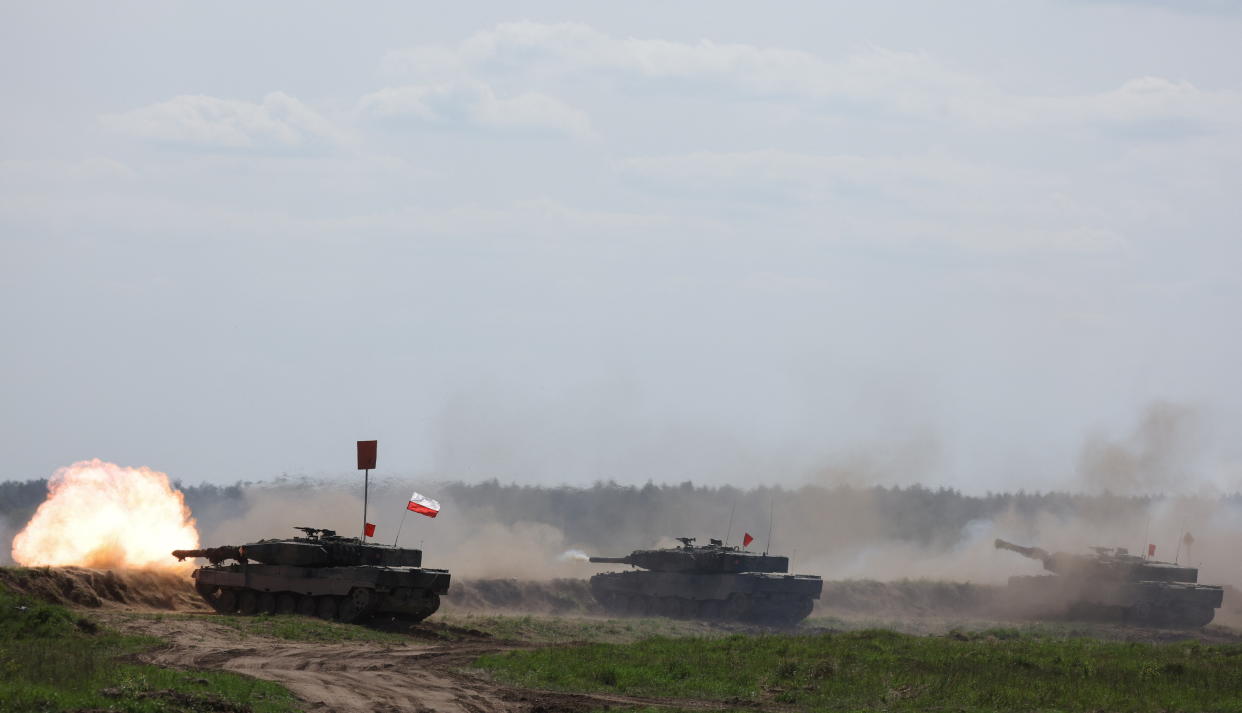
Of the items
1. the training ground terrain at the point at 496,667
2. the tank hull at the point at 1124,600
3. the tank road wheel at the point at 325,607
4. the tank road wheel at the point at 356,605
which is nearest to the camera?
the training ground terrain at the point at 496,667

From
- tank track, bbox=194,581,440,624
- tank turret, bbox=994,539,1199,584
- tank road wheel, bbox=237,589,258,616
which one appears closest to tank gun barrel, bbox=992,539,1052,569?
tank turret, bbox=994,539,1199,584

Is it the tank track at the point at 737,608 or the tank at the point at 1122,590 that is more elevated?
the tank at the point at 1122,590

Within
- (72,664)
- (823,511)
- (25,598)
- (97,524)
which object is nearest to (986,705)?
(72,664)

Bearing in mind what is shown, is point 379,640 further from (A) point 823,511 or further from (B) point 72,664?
(A) point 823,511

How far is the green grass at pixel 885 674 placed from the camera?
26516mm

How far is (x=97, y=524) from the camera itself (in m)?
42.8

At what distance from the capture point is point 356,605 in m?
38.8

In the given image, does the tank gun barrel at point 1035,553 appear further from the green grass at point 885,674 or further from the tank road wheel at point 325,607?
the tank road wheel at point 325,607

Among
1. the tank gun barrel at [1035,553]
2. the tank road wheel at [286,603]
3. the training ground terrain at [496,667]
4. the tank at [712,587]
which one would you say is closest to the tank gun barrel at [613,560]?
the tank at [712,587]

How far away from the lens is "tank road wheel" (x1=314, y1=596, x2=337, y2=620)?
130 feet

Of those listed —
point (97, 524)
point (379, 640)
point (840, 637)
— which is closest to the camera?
point (379, 640)

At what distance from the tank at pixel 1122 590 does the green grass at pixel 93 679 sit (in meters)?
41.2

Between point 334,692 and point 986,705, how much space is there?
11.2 metres

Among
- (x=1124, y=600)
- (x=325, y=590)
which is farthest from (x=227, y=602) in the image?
(x=1124, y=600)
